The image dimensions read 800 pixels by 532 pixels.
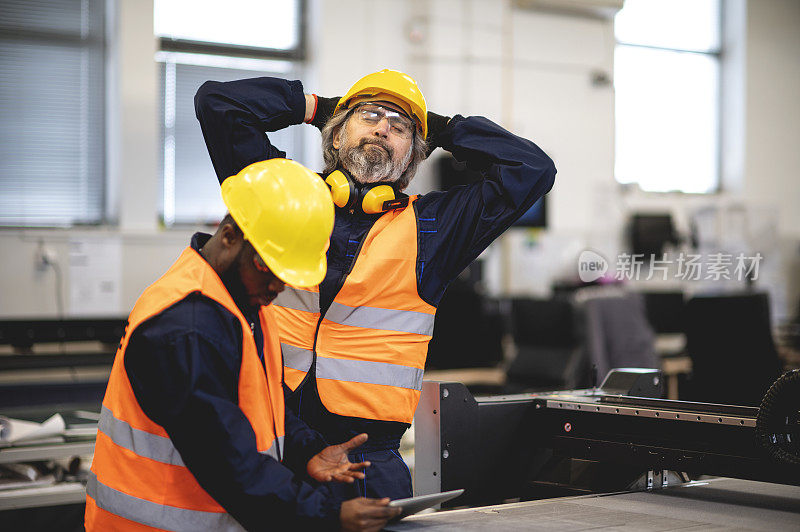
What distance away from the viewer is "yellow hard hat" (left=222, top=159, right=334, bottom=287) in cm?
134

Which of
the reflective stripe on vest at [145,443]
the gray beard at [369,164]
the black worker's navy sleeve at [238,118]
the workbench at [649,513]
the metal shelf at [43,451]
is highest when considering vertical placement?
the black worker's navy sleeve at [238,118]

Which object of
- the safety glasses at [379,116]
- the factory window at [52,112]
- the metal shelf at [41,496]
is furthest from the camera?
the factory window at [52,112]

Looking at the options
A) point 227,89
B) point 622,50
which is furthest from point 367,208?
point 622,50

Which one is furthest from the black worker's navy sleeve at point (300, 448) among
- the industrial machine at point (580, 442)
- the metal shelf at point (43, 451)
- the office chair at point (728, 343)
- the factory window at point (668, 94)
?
the factory window at point (668, 94)

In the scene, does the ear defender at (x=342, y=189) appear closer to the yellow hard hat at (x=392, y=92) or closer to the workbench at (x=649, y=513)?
the yellow hard hat at (x=392, y=92)

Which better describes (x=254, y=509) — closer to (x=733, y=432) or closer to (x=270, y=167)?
(x=270, y=167)

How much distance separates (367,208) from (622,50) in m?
5.96

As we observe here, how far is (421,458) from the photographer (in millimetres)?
1958

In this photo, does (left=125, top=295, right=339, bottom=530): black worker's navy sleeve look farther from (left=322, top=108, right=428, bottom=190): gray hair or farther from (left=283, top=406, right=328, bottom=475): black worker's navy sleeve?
(left=322, top=108, right=428, bottom=190): gray hair

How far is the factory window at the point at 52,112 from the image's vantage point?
525 cm

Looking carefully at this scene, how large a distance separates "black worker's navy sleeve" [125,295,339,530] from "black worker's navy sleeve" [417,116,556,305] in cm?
74

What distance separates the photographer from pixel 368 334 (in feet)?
6.12

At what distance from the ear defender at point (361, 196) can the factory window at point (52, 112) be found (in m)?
3.99

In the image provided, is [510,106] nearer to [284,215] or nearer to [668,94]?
[668,94]
